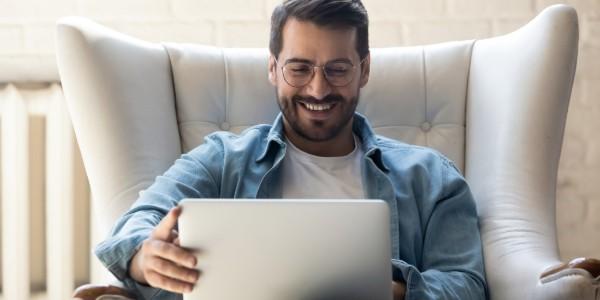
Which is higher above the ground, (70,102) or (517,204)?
(70,102)

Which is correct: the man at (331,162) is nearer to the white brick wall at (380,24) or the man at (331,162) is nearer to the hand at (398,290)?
the hand at (398,290)

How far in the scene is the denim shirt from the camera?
1.43 metres

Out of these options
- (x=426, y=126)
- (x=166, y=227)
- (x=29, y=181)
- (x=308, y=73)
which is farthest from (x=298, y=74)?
(x=29, y=181)

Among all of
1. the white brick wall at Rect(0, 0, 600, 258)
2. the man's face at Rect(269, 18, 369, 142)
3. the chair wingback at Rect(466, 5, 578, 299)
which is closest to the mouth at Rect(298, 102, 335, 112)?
the man's face at Rect(269, 18, 369, 142)

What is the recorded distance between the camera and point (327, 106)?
5.04 ft

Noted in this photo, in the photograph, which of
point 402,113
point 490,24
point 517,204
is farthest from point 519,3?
point 517,204

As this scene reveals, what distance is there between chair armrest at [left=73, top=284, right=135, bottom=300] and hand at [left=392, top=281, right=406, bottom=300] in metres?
0.38

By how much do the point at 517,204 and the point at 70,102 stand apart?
0.81m

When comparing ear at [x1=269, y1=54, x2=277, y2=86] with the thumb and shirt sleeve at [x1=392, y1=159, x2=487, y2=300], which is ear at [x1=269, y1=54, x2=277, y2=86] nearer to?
shirt sleeve at [x1=392, y1=159, x2=487, y2=300]

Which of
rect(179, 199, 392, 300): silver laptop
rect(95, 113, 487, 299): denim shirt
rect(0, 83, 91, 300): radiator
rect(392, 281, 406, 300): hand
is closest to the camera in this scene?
rect(179, 199, 392, 300): silver laptop

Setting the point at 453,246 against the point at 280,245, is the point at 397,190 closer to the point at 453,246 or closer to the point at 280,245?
the point at 453,246

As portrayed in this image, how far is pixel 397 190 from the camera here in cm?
155

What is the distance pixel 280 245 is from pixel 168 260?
0.15 m

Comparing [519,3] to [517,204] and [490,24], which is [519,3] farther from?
[517,204]
